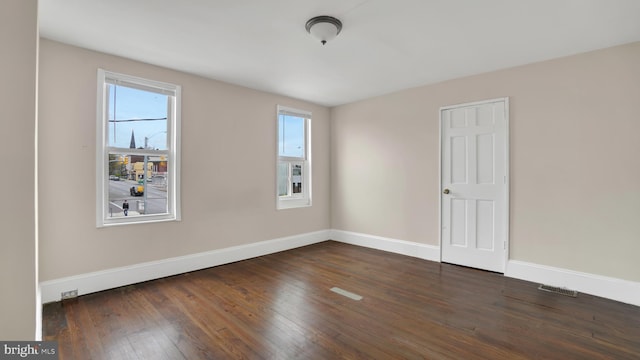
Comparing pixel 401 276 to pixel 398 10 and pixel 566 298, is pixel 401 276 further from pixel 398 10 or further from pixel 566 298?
pixel 398 10

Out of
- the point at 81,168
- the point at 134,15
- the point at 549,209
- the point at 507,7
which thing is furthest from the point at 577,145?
the point at 81,168

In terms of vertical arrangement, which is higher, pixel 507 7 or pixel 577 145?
pixel 507 7

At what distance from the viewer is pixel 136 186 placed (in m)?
3.41

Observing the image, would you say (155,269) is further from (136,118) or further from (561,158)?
(561,158)

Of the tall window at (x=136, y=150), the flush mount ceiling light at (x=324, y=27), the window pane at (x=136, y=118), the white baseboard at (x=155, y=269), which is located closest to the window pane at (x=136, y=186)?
the tall window at (x=136, y=150)

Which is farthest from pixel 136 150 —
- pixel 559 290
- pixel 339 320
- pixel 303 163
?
pixel 559 290

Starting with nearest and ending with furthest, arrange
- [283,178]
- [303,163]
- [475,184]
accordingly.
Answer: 1. [475,184]
2. [283,178]
3. [303,163]

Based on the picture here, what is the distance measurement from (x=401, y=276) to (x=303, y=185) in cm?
244

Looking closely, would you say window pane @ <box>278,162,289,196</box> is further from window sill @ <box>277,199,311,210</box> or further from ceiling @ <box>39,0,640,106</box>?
ceiling @ <box>39,0,640,106</box>

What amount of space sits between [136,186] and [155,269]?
1021mm

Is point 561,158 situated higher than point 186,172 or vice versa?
point 561,158

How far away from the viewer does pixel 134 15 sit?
2.38m

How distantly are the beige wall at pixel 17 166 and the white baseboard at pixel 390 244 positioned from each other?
165 inches

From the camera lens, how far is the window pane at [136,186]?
3240 millimetres
